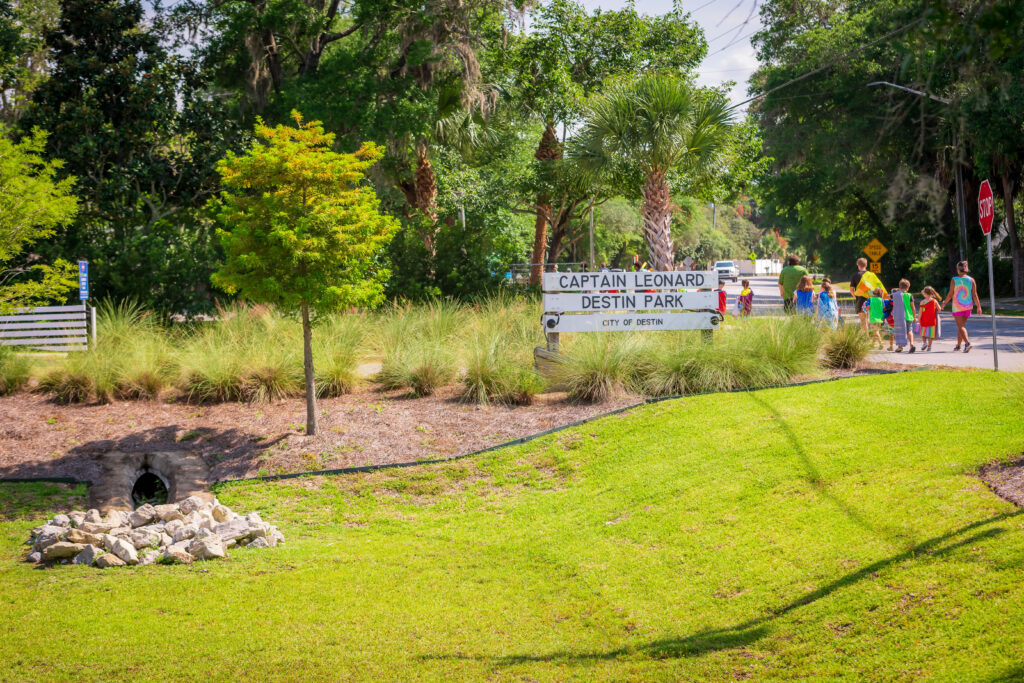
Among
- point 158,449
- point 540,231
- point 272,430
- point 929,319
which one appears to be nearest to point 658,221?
point 929,319

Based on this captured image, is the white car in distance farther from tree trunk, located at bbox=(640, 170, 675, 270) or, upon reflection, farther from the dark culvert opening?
the dark culvert opening

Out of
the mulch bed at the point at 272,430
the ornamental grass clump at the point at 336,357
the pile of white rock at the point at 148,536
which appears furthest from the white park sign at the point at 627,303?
the pile of white rock at the point at 148,536

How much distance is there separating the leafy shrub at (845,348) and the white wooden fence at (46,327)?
14062mm

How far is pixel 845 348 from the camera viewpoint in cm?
1348

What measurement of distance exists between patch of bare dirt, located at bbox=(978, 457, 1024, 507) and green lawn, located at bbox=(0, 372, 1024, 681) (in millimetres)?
110

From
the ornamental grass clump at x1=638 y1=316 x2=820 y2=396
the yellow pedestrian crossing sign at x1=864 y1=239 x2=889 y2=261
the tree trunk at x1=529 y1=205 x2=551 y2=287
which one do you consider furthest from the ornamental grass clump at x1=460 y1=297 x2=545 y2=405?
the yellow pedestrian crossing sign at x1=864 y1=239 x2=889 y2=261

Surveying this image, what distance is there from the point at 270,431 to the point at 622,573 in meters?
6.62

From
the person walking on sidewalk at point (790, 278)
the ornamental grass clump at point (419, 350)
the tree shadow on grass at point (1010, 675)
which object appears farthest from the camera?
the person walking on sidewalk at point (790, 278)

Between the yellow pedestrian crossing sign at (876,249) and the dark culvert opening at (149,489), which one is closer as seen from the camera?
the dark culvert opening at (149,489)

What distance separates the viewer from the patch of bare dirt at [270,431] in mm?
11000

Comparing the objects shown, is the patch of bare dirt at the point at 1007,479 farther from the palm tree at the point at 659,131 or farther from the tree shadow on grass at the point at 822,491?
the palm tree at the point at 659,131

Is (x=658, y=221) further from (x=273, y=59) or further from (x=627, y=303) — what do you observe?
(x=273, y=59)

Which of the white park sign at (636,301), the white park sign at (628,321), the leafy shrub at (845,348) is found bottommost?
the leafy shrub at (845,348)

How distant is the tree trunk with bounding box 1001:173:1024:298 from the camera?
3353 cm
